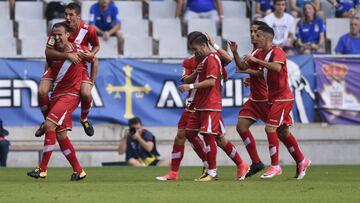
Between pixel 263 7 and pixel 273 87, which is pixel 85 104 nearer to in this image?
pixel 273 87

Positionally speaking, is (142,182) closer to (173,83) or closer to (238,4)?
(173,83)

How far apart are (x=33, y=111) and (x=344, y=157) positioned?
6320mm

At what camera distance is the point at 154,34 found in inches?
1001

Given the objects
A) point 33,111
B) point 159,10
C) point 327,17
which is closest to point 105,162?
point 33,111

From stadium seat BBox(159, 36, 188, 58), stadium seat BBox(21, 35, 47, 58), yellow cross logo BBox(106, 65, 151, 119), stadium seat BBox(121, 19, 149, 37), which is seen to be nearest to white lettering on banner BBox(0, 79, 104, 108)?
stadium seat BBox(21, 35, 47, 58)

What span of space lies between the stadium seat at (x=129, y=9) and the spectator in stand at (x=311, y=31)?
3.53 m

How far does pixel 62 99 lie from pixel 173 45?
342 inches

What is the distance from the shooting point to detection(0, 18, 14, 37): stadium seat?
24.9 m

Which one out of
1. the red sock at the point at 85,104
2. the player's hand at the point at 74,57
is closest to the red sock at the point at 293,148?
the red sock at the point at 85,104

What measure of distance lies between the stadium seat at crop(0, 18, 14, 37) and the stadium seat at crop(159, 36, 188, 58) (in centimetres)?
315

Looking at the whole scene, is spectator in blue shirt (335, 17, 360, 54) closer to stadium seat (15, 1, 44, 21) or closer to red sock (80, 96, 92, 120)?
stadium seat (15, 1, 44, 21)

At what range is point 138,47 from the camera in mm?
24766

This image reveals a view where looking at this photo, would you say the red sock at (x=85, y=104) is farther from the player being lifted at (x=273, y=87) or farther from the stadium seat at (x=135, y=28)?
the stadium seat at (x=135, y=28)

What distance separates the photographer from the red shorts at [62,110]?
16.3 m
